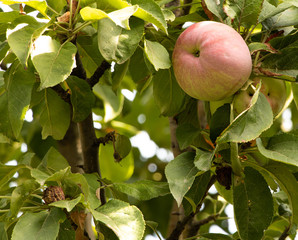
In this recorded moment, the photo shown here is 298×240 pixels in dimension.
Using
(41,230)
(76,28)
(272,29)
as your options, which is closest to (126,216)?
(41,230)

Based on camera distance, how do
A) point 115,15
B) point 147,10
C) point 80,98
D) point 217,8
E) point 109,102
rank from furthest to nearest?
point 109,102 < point 80,98 < point 217,8 < point 147,10 < point 115,15

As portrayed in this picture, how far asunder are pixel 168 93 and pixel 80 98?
0.69ft

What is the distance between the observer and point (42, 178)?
1.07m

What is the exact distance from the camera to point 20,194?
1081mm

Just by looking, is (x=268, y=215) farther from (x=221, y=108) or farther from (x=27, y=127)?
(x=27, y=127)

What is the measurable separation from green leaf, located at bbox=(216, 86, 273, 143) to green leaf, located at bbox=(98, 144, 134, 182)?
64 centimetres

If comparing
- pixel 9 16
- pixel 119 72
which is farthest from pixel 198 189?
pixel 9 16

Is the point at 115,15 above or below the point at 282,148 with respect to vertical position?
above

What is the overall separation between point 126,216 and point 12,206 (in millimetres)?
214

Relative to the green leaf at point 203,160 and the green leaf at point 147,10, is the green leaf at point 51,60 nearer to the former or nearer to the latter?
the green leaf at point 147,10

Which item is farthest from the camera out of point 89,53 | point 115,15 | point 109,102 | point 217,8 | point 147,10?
point 109,102

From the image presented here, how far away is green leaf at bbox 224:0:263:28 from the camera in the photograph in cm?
115

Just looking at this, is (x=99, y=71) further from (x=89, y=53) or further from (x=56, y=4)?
(x=56, y=4)

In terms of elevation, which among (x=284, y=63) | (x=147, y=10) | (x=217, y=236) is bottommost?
(x=217, y=236)
